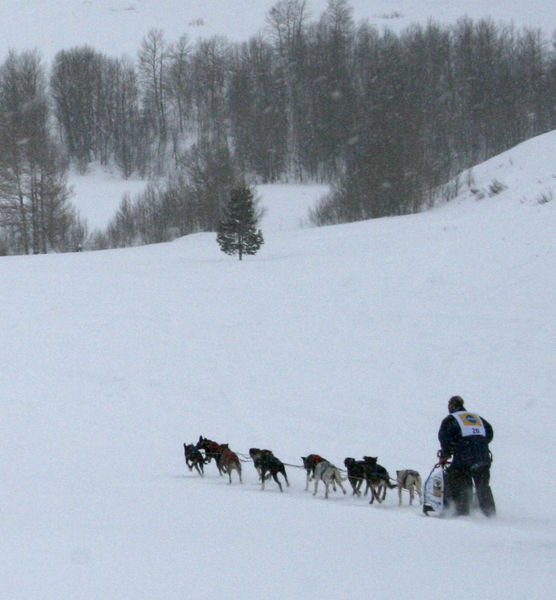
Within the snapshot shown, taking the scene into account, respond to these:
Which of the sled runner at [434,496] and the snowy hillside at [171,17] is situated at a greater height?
the snowy hillside at [171,17]

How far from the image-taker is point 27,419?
11.1 metres

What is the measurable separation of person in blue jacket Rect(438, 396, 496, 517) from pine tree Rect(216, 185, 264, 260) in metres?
20.0

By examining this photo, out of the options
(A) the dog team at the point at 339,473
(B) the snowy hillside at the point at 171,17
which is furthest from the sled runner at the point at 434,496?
(B) the snowy hillside at the point at 171,17

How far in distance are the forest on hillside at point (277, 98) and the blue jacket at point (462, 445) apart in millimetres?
38203

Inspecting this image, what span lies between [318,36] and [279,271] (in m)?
50.1

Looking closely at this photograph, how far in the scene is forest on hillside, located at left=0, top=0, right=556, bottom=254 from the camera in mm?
52750

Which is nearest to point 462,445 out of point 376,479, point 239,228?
point 376,479

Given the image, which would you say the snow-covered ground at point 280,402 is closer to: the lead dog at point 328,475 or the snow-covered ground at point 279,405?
the snow-covered ground at point 279,405

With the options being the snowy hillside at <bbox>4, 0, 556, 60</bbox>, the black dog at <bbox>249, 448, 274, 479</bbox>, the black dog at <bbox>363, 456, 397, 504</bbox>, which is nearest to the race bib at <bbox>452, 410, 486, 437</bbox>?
the black dog at <bbox>363, 456, 397, 504</bbox>

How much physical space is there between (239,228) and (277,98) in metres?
39.4

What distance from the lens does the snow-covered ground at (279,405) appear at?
4.47 m

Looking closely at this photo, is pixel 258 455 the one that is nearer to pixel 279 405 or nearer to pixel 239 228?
pixel 279 405

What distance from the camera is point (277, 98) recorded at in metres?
62.4

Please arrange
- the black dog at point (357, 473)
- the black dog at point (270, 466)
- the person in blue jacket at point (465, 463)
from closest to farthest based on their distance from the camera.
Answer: the person in blue jacket at point (465, 463) → the black dog at point (357, 473) → the black dog at point (270, 466)
